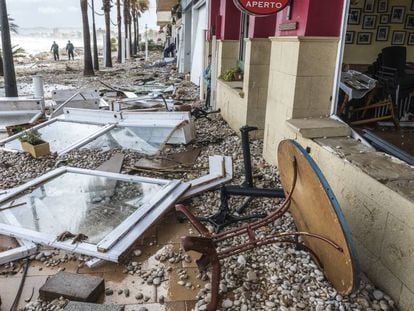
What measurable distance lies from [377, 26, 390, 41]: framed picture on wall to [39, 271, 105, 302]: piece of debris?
7.65 m

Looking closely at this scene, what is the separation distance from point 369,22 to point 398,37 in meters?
0.71

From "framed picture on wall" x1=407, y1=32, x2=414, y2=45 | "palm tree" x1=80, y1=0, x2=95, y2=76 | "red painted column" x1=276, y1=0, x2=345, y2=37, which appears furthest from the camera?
"palm tree" x1=80, y1=0, x2=95, y2=76

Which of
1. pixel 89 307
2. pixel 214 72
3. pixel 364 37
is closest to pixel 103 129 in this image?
pixel 214 72

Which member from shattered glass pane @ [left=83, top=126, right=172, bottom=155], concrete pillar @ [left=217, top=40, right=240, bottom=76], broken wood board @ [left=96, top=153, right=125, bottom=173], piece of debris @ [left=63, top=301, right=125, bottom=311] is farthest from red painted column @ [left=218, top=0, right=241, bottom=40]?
piece of debris @ [left=63, top=301, right=125, bottom=311]

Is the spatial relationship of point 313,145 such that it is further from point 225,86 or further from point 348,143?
point 225,86

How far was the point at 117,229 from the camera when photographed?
11.1ft

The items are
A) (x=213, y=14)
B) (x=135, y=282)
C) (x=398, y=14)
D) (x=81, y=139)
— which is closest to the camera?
(x=135, y=282)

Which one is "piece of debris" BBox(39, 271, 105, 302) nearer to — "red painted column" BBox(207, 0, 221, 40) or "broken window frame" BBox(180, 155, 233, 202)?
"broken window frame" BBox(180, 155, 233, 202)

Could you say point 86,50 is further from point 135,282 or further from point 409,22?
point 135,282

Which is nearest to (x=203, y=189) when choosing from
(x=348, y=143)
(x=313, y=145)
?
(x=313, y=145)

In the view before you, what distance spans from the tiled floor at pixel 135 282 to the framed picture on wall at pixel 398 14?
7.04m

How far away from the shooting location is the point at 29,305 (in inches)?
105

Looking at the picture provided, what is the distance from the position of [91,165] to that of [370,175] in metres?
4.00

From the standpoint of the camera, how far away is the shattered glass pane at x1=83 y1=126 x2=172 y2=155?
6.23 meters
